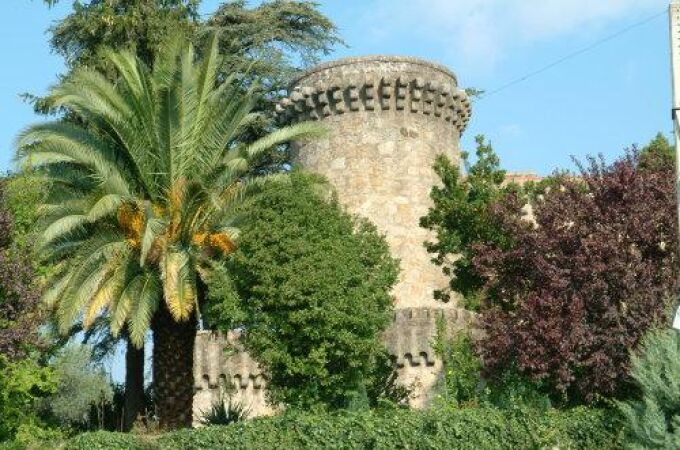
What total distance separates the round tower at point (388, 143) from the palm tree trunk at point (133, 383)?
235 inches

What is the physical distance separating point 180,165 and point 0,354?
4710 millimetres

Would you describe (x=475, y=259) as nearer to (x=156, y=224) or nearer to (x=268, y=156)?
(x=156, y=224)

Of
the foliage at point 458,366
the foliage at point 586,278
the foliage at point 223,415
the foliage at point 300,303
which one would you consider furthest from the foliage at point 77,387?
the foliage at point 586,278

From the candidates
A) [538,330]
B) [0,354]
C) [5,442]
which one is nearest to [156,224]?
[0,354]

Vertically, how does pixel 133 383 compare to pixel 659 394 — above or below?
above

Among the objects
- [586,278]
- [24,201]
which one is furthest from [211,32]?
[586,278]

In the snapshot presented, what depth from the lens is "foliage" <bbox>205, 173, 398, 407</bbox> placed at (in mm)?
21562

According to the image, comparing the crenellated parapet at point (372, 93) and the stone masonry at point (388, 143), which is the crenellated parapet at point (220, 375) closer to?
the stone masonry at point (388, 143)

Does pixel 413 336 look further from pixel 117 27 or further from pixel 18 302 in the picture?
pixel 117 27

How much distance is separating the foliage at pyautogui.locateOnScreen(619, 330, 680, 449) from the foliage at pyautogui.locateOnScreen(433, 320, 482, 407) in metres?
6.15

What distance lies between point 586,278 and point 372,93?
10.3 m

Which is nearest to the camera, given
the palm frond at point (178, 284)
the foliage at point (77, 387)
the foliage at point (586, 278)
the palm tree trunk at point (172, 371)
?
the foliage at point (586, 278)

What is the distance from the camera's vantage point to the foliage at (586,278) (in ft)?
65.5

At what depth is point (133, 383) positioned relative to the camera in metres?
27.8
